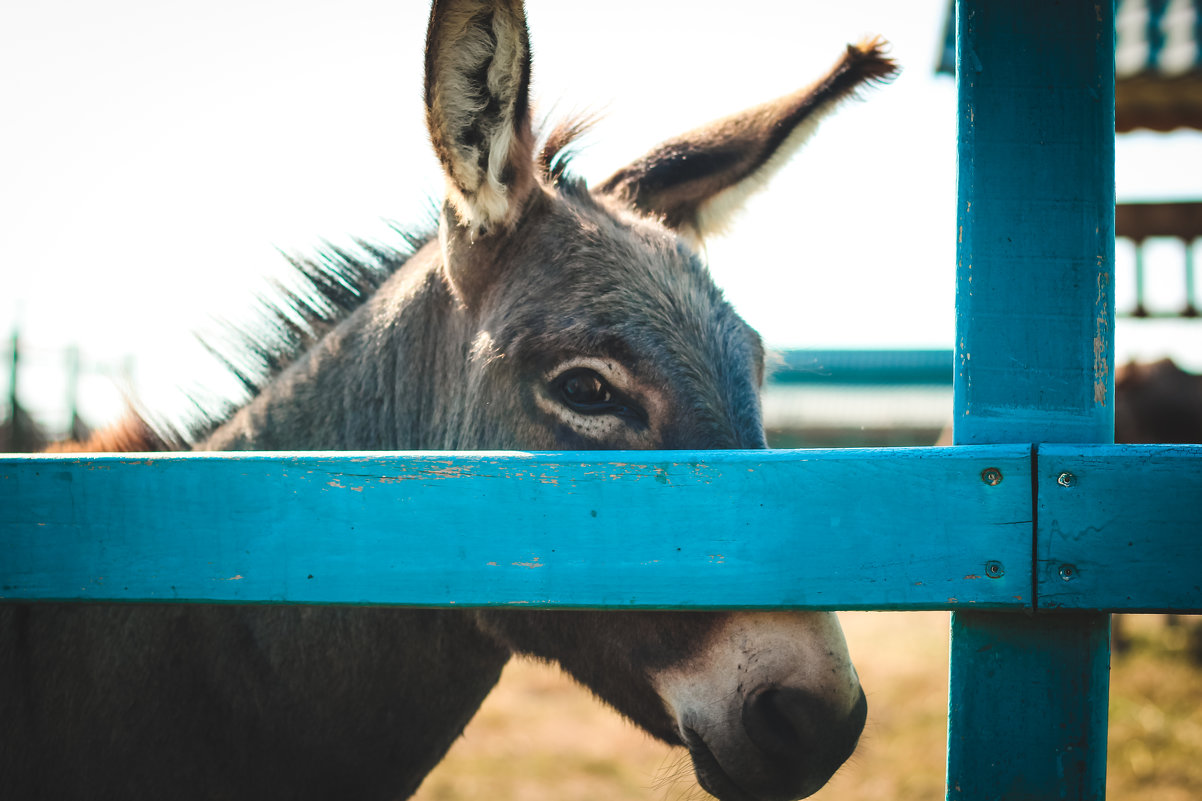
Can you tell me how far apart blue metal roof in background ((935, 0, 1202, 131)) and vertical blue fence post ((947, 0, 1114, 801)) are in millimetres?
3609

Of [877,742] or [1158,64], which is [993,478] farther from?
[877,742]

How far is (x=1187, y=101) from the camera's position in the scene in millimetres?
4242

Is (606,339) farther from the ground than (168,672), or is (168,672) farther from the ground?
(606,339)

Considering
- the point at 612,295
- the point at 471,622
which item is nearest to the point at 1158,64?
the point at 612,295

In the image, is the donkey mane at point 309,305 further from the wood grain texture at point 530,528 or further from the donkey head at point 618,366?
the wood grain texture at point 530,528

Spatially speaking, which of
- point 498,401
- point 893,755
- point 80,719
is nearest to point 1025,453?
point 498,401

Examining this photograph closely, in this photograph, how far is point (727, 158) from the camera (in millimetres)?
2566

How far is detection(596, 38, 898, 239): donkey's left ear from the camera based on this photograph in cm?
226

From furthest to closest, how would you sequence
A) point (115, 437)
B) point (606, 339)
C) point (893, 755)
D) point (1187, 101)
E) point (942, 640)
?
point (942, 640) < point (893, 755) < point (1187, 101) < point (115, 437) < point (606, 339)

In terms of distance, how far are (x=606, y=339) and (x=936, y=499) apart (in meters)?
0.95

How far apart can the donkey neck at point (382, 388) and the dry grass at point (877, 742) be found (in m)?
1.96

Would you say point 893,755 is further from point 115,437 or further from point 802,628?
point 115,437

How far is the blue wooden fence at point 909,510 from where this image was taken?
1022 mm

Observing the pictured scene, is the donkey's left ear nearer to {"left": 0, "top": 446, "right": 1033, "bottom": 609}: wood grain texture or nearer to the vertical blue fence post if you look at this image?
the vertical blue fence post
